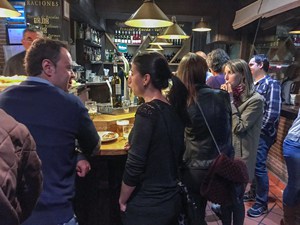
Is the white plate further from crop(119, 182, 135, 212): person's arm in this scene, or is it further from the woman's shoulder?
the woman's shoulder

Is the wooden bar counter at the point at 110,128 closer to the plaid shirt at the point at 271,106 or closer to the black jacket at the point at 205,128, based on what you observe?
the black jacket at the point at 205,128

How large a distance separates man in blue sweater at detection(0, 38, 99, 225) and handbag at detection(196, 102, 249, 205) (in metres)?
0.87

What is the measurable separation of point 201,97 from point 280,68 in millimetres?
3176

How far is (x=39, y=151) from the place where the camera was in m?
1.17

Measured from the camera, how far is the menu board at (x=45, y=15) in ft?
13.8

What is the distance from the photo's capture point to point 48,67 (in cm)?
129

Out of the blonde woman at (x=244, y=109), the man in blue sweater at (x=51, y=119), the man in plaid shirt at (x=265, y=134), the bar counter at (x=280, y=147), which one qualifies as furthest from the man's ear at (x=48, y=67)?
the bar counter at (x=280, y=147)

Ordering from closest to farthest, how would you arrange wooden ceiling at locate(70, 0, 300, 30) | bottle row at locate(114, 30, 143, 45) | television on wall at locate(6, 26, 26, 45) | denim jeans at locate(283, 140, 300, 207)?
denim jeans at locate(283, 140, 300, 207) → television on wall at locate(6, 26, 26, 45) → wooden ceiling at locate(70, 0, 300, 30) → bottle row at locate(114, 30, 143, 45)

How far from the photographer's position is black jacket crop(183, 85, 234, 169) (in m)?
1.81

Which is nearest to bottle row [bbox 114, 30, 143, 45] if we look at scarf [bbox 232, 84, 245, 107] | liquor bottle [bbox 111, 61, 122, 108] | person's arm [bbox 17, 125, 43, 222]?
liquor bottle [bbox 111, 61, 122, 108]

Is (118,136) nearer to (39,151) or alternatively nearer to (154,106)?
(154,106)

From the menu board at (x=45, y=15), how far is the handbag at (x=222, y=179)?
3.42 meters

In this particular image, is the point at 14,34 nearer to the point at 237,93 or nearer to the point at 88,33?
the point at 88,33

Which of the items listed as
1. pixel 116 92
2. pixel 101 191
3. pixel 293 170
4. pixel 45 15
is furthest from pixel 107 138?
pixel 45 15
